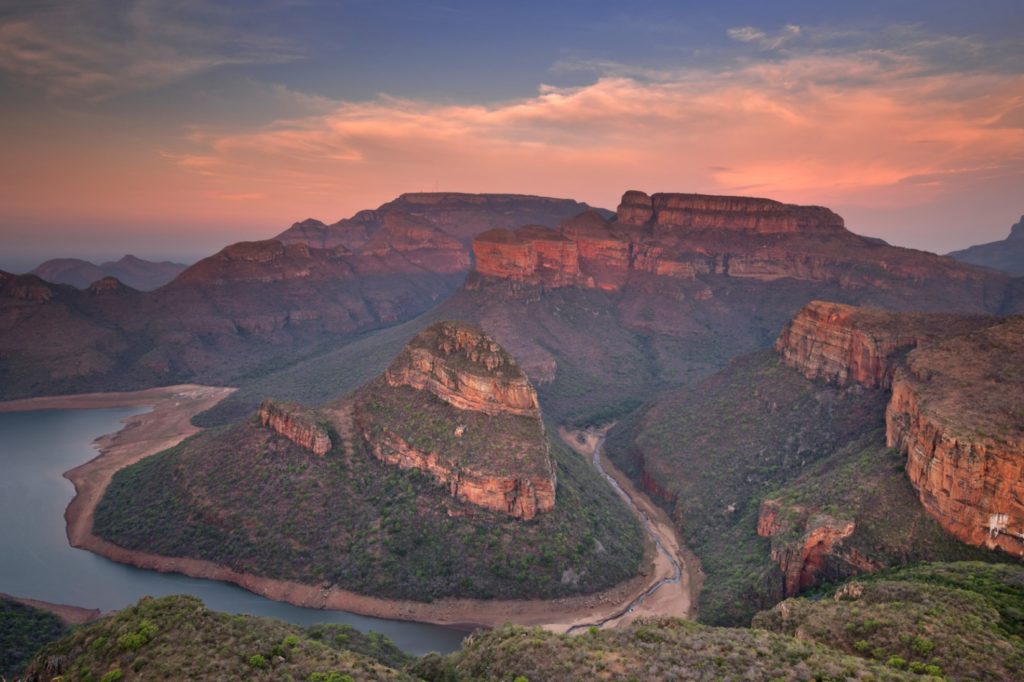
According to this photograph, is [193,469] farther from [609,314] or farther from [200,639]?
[609,314]

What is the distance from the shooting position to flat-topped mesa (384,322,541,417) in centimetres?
7656

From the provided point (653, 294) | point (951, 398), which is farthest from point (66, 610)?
point (653, 294)

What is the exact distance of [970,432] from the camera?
53906 millimetres

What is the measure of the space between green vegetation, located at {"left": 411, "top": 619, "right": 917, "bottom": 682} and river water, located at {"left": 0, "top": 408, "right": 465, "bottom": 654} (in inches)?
712

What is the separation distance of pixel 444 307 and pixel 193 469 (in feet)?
299

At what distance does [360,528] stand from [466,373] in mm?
21433

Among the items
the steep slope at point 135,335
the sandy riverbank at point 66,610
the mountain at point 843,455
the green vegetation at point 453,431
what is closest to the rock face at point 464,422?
the green vegetation at point 453,431

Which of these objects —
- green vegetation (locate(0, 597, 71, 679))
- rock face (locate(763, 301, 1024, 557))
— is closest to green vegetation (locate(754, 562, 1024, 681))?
rock face (locate(763, 301, 1024, 557))

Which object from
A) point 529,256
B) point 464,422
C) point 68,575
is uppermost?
point 529,256

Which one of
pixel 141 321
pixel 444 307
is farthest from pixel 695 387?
pixel 141 321

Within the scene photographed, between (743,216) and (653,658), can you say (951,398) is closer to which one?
(653,658)

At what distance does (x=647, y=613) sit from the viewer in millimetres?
67000

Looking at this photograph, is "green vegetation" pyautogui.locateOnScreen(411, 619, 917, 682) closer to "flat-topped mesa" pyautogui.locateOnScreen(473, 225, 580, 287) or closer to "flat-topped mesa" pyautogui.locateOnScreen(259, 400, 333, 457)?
"flat-topped mesa" pyautogui.locateOnScreen(259, 400, 333, 457)

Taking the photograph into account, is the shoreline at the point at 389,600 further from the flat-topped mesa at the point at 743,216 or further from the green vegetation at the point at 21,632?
the flat-topped mesa at the point at 743,216
